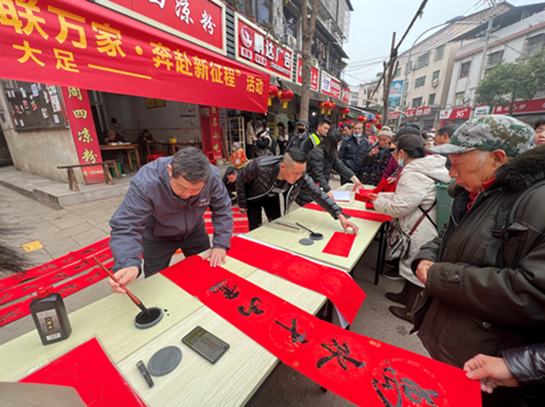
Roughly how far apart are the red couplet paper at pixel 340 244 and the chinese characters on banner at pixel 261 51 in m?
5.30

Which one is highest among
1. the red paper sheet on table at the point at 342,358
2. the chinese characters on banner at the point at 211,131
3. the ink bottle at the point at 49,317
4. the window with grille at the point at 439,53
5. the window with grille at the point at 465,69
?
the window with grille at the point at 439,53

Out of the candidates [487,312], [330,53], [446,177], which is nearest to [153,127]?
[446,177]

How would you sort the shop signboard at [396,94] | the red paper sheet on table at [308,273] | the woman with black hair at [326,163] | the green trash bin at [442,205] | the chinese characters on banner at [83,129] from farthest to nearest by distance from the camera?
the shop signboard at [396,94]
the chinese characters on banner at [83,129]
the woman with black hair at [326,163]
the green trash bin at [442,205]
the red paper sheet on table at [308,273]

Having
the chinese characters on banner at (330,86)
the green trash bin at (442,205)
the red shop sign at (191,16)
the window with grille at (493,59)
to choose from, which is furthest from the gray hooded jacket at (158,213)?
the window with grille at (493,59)

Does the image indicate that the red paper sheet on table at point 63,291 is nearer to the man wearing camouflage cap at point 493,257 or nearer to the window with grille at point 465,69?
the man wearing camouflage cap at point 493,257

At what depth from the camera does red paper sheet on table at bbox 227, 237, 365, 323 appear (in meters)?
1.27

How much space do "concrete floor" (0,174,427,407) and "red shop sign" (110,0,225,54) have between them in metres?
3.40

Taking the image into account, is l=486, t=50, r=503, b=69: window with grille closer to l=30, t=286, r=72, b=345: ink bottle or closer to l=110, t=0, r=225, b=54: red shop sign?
l=110, t=0, r=225, b=54: red shop sign

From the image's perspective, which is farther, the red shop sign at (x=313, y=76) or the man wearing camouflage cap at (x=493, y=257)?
the red shop sign at (x=313, y=76)

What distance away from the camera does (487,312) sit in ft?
2.81

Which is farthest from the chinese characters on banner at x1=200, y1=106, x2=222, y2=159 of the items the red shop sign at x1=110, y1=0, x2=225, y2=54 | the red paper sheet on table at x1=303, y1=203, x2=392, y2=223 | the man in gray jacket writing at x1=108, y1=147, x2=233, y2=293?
the man in gray jacket writing at x1=108, y1=147, x2=233, y2=293

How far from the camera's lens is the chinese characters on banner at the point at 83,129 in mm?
4617

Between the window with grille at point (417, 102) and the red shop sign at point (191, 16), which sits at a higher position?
the window with grille at point (417, 102)

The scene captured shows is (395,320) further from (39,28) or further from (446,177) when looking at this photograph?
(39,28)
